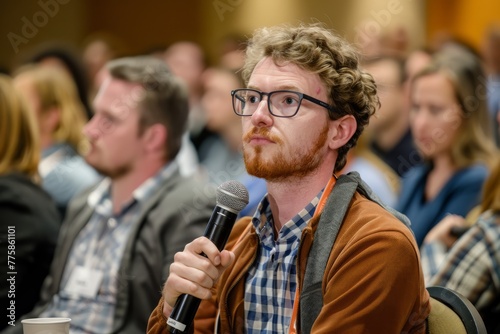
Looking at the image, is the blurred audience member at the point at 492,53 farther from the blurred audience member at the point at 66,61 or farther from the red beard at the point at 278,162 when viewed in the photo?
the red beard at the point at 278,162

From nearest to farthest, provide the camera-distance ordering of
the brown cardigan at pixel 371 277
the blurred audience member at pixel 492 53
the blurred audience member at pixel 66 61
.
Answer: the brown cardigan at pixel 371 277 → the blurred audience member at pixel 66 61 → the blurred audience member at pixel 492 53

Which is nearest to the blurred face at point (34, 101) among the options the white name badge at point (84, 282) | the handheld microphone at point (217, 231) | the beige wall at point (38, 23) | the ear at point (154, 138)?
the ear at point (154, 138)

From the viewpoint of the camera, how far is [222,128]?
602 cm

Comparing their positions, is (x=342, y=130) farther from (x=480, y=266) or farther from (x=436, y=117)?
(x=436, y=117)

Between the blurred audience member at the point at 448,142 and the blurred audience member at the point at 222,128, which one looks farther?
the blurred audience member at the point at 222,128

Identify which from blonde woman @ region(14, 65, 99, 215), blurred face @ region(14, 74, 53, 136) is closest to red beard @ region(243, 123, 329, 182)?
blonde woman @ region(14, 65, 99, 215)

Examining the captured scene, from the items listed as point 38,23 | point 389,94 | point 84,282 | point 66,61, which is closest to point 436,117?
point 389,94

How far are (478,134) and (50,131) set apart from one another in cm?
235

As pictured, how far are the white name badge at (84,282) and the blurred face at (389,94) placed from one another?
103 inches

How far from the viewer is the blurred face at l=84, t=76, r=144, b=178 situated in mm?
3211

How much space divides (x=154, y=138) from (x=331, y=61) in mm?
1401

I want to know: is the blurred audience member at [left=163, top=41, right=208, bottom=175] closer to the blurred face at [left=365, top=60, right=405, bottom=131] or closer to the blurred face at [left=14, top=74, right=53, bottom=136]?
the blurred face at [left=365, top=60, right=405, bottom=131]

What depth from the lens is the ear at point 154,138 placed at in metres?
3.26

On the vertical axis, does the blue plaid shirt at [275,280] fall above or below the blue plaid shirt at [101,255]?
above
